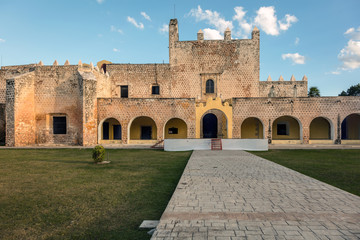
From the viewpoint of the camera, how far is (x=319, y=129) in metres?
20.9

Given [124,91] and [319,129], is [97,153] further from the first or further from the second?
[319,129]

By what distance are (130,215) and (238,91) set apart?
756 inches

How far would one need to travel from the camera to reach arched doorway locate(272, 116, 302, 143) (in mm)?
20625

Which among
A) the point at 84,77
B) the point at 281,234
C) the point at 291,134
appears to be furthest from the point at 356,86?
the point at 281,234

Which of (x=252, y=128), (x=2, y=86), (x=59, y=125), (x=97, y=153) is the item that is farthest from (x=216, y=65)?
(x=2, y=86)

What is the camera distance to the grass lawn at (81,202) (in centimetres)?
333

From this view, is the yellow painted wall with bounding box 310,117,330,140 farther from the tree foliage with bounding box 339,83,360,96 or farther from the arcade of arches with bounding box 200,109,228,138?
the tree foliage with bounding box 339,83,360,96

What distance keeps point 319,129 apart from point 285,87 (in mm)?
5230

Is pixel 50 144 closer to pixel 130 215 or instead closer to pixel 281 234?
pixel 130 215

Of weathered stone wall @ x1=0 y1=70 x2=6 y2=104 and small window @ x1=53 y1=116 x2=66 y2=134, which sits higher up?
weathered stone wall @ x1=0 y1=70 x2=6 y2=104

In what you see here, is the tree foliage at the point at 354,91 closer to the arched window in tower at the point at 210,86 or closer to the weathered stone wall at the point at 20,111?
the arched window in tower at the point at 210,86

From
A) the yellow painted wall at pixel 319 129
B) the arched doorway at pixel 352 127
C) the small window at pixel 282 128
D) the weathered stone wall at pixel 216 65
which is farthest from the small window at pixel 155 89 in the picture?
the arched doorway at pixel 352 127

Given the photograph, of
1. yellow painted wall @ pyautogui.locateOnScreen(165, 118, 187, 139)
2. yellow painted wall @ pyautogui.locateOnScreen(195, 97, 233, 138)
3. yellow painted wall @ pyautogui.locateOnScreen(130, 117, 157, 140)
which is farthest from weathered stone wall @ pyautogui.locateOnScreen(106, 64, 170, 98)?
yellow painted wall @ pyautogui.locateOnScreen(195, 97, 233, 138)

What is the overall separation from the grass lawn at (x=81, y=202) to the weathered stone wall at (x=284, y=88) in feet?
59.0
